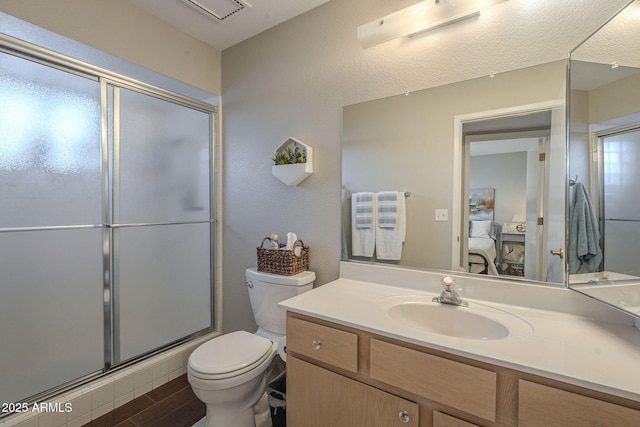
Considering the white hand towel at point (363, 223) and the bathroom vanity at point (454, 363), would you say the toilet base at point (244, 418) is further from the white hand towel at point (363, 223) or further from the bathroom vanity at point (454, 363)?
the white hand towel at point (363, 223)

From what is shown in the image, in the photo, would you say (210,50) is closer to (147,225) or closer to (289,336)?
(147,225)

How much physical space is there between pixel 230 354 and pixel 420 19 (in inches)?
75.4

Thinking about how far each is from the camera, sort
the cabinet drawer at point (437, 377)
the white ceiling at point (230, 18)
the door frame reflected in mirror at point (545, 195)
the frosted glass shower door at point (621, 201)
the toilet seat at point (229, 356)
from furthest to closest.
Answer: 1. the white ceiling at point (230, 18)
2. the toilet seat at point (229, 356)
3. the door frame reflected in mirror at point (545, 195)
4. the frosted glass shower door at point (621, 201)
5. the cabinet drawer at point (437, 377)

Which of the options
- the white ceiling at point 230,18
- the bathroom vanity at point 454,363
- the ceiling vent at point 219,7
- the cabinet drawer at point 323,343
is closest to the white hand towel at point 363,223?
the bathroom vanity at point 454,363

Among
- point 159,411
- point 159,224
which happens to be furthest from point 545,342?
point 159,224

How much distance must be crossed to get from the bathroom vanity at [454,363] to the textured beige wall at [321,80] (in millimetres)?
605

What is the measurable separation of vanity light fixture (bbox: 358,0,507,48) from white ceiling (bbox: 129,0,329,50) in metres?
0.56

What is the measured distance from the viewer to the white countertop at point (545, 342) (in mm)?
716

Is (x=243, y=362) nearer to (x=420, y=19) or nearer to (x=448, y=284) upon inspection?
(x=448, y=284)

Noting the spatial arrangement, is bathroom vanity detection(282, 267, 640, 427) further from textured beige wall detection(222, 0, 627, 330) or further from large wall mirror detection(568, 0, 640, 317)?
textured beige wall detection(222, 0, 627, 330)

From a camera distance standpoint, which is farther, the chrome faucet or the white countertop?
the chrome faucet

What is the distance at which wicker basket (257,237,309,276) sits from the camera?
1714mm

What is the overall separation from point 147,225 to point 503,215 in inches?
84.7

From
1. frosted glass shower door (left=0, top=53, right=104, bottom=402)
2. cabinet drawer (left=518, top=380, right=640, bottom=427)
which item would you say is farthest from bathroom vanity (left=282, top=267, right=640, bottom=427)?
frosted glass shower door (left=0, top=53, right=104, bottom=402)
